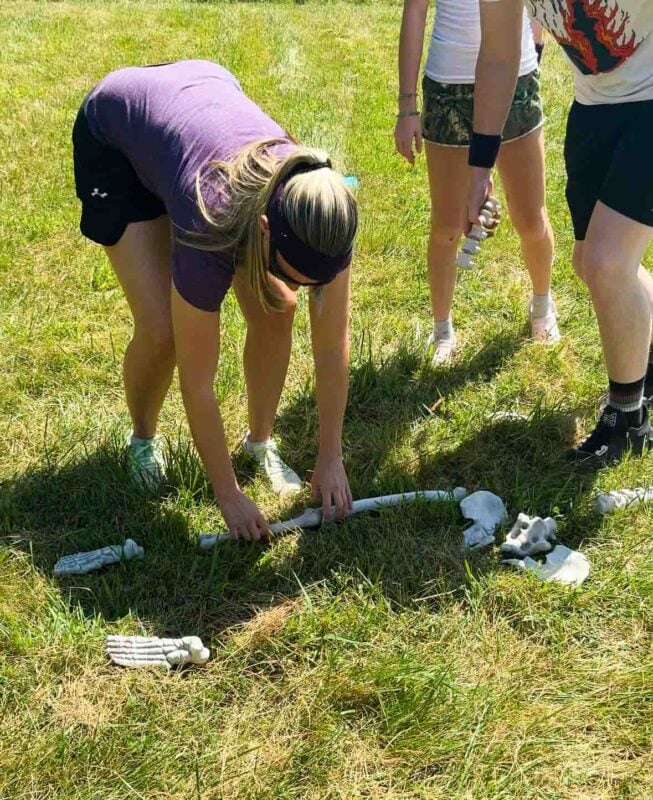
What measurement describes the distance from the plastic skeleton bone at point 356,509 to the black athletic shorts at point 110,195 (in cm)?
98

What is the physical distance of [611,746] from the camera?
2.06 metres

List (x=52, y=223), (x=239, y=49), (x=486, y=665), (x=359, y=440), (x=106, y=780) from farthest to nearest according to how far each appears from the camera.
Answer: (x=239, y=49) → (x=52, y=223) → (x=359, y=440) → (x=486, y=665) → (x=106, y=780)

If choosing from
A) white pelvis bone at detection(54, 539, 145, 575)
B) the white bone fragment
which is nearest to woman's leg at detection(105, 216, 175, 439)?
white pelvis bone at detection(54, 539, 145, 575)

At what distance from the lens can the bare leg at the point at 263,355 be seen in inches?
105

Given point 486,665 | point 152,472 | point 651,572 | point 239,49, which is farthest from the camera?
point 239,49

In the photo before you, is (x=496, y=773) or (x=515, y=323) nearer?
(x=496, y=773)

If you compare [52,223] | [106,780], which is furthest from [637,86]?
[52,223]

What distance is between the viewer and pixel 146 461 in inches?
116

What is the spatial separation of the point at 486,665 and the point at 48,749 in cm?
115

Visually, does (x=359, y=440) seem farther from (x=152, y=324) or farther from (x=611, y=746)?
(x=611, y=746)

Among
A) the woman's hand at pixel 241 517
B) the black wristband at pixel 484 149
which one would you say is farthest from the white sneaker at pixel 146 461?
the black wristband at pixel 484 149

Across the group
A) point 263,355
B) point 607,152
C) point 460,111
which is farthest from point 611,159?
point 263,355

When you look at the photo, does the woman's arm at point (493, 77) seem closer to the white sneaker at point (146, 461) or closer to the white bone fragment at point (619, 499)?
the white bone fragment at point (619, 499)

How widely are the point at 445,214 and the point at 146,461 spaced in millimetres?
1553
